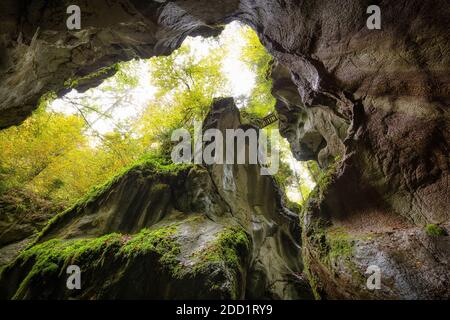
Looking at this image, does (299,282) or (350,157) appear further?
(299,282)

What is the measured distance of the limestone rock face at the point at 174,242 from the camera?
487cm

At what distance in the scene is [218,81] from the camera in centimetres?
1458

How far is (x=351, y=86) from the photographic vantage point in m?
5.84

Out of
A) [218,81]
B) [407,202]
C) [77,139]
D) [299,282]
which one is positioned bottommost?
[299,282]

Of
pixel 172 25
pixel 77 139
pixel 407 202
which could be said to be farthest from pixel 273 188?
pixel 77 139

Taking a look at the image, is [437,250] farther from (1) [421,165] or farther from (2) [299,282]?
(2) [299,282]

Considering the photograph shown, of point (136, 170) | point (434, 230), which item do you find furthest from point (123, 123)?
point (434, 230)

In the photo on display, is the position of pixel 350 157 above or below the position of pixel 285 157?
below

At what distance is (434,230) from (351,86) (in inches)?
139

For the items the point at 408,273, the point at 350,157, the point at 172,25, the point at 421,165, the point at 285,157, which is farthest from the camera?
the point at 285,157

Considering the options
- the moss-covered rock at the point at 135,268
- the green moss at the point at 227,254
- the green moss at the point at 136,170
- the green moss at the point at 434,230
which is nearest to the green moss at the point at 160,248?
the moss-covered rock at the point at 135,268

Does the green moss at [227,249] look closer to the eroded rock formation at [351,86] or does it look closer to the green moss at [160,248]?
the green moss at [160,248]

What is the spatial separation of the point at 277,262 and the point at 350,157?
5541 millimetres

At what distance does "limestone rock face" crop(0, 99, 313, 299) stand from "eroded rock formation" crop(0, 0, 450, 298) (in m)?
2.44
